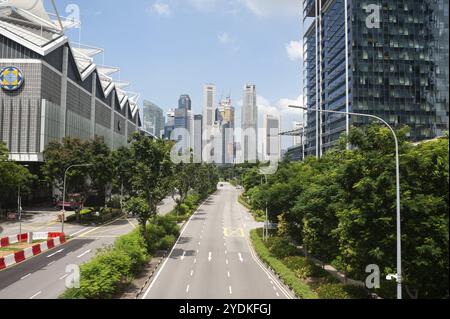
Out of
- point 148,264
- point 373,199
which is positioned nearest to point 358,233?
point 373,199

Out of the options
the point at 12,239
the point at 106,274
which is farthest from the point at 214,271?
the point at 12,239

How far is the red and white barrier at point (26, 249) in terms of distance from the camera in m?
30.0

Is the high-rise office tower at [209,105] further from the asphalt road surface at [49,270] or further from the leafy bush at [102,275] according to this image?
the leafy bush at [102,275]

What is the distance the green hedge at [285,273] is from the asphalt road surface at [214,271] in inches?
23.4

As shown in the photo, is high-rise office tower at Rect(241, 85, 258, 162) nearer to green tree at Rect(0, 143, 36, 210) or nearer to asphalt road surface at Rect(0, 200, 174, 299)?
green tree at Rect(0, 143, 36, 210)

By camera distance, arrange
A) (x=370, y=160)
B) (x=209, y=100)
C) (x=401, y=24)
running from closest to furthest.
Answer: (x=370, y=160), (x=401, y=24), (x=209, y=100)

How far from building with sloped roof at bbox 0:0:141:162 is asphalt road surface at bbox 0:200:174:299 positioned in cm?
2887

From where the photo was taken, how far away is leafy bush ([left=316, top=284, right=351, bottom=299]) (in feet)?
70.1

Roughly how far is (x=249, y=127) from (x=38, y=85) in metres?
74.5

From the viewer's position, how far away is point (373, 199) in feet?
57.5

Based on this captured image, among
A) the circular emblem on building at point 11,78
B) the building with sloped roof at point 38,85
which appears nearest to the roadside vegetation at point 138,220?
the building with sloped roof at point 38,85

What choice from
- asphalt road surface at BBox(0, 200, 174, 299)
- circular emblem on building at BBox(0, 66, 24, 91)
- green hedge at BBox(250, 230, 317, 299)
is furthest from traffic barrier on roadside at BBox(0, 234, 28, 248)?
circular emblem on building at BBox(0, 66, 24, 91)

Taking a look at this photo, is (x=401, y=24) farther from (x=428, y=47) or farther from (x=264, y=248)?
(x=264, y=248)
